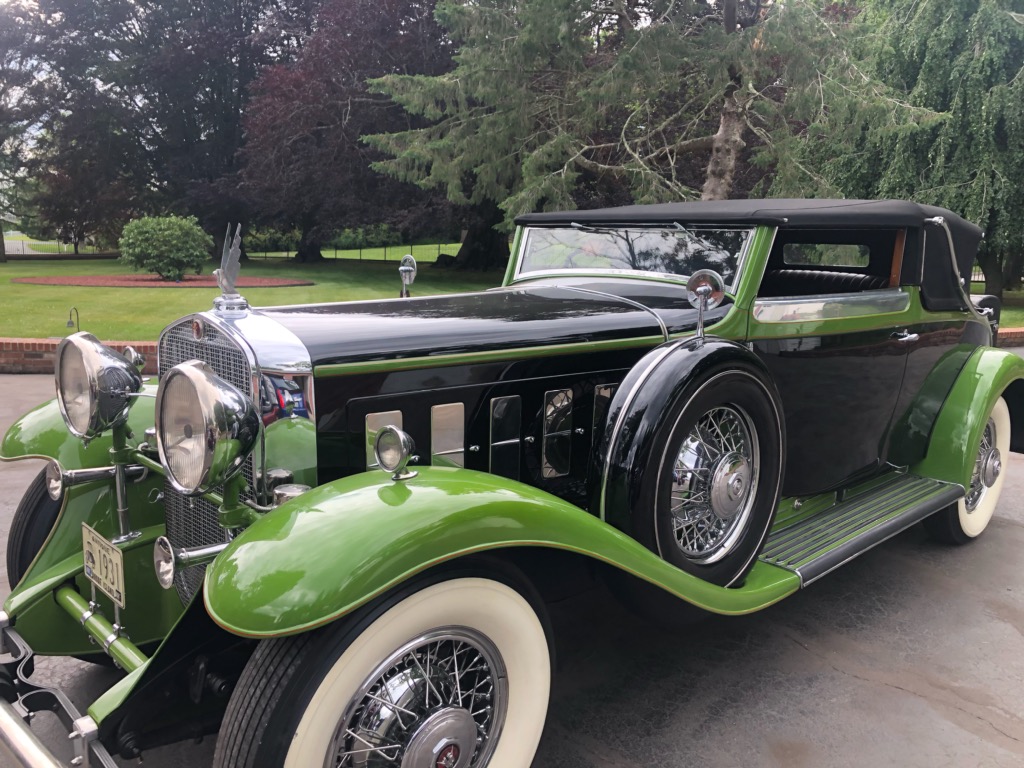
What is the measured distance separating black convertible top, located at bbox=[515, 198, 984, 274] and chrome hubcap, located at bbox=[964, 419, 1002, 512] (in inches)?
47.8

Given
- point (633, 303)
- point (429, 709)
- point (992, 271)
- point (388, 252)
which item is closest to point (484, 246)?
point (992, 271)

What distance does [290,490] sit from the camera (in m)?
2.41

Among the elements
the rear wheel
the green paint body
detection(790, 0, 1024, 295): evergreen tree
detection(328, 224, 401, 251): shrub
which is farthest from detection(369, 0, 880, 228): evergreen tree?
detection(328, 224, 401, 251): shrub

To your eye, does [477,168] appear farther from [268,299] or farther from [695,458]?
[695,458]

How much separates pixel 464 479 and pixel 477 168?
12171 mm

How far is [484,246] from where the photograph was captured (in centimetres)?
2439

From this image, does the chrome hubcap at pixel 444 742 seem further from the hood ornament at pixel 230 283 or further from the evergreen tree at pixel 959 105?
the evergreen tree at pixel 959 105

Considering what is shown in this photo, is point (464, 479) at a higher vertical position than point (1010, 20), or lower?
lower

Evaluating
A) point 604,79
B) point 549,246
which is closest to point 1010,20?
point 604,79

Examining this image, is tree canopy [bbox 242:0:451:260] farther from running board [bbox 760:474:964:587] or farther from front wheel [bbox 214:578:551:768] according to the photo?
front wheel [bbox 214:578:551:768]

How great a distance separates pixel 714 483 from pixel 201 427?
1.86m

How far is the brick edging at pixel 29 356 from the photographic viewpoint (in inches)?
347

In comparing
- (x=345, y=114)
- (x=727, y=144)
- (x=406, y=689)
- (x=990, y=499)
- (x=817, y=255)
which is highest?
(x=345, y=114)

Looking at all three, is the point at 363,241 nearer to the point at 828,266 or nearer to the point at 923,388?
the point at 828,266
